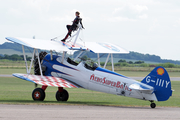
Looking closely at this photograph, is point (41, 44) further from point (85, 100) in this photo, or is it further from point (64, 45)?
point (85, 100)

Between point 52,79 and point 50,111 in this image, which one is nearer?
point 50,111

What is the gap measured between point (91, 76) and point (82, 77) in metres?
0.48

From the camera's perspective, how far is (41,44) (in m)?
15.4

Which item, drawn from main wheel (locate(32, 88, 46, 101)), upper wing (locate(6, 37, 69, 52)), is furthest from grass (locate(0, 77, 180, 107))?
upper wing (locate(6, 37, 69, 52))

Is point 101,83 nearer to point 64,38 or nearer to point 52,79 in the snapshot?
point 52,79

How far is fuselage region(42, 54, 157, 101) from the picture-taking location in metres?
14.0

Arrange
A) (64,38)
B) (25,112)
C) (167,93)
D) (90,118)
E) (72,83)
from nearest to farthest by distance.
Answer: (90,118), (25,112), (167,93), (72,83), (64,38)

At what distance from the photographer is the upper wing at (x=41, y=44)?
1474 centimetres

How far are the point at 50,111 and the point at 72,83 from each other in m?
4.12

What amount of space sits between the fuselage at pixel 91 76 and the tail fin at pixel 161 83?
0.94 ft

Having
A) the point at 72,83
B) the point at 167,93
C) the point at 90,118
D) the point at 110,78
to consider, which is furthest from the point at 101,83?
the point at 90,118

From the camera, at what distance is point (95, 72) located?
A: 49.1 feet

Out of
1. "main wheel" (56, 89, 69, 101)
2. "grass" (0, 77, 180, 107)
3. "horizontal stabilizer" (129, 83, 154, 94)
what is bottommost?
"grass" (0, 77, 180, 107)

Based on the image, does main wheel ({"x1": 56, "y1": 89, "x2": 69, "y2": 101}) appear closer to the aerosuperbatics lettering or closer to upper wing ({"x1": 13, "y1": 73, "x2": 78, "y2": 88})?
upper wing ({"x1": 13, "y1": 73, "x2": 78, "y2": 88})
